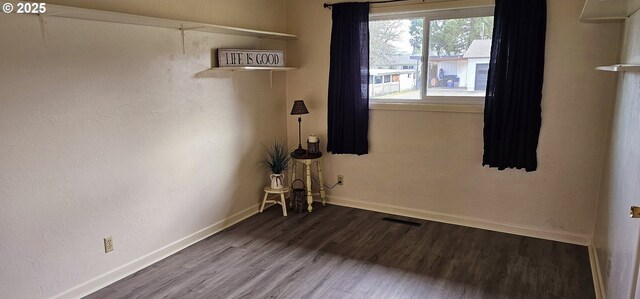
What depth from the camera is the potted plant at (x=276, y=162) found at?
4.07 metres

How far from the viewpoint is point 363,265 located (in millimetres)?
3066

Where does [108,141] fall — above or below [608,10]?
below

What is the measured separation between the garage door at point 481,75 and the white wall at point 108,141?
201 cm

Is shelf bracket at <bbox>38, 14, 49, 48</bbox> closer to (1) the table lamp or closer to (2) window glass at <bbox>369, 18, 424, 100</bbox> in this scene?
(1) the table lamp

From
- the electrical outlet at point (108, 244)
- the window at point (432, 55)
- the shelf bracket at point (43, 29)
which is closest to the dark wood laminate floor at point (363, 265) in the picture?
the electrical outlet at point (108, 244)

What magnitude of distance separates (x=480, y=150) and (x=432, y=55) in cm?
93

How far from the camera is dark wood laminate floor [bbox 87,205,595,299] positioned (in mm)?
2703

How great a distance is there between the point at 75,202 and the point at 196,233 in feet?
3.63

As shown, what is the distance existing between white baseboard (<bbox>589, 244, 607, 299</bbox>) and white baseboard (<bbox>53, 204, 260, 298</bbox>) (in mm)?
2822

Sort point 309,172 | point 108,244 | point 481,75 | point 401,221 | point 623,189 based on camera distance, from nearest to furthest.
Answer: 1. point 623,189
2. point 108,244
3. point 481,75
4. point 401,221
5. point 309,172

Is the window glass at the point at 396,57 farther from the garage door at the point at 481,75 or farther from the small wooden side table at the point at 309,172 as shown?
the small wooden side table at the point at 309,172

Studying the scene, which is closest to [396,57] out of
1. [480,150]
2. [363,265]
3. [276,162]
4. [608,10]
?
[480,150]

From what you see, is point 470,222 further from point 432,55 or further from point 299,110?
point 299,110

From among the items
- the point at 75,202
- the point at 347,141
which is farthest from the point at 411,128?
the point at 75,202
